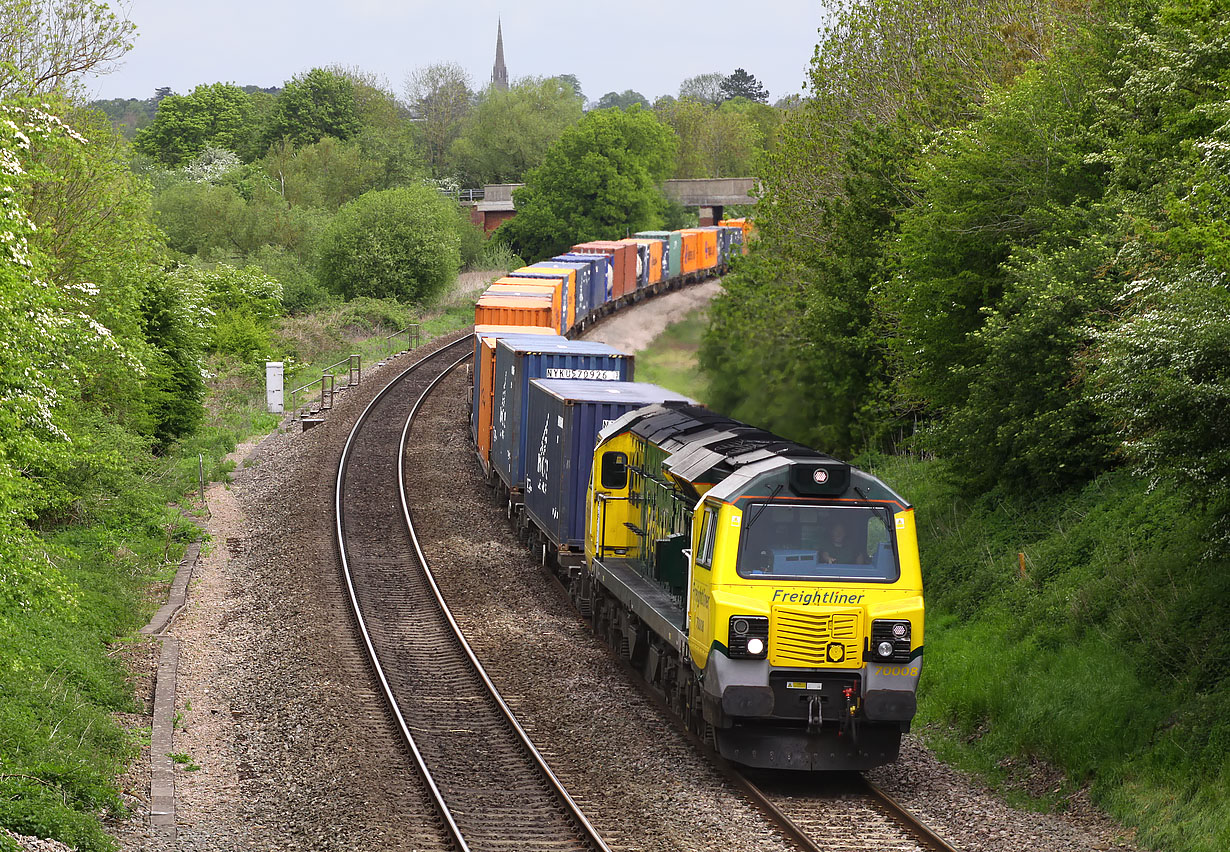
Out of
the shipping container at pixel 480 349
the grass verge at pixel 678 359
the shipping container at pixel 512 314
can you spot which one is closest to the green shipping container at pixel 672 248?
the grass verge at pixel 678 359

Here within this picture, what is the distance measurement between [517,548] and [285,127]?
80.4 meters

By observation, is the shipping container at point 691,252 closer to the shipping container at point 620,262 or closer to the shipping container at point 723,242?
the shipping container at point 723,242

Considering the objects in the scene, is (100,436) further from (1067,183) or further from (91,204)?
(1067,183)

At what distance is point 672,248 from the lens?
65.4 metres

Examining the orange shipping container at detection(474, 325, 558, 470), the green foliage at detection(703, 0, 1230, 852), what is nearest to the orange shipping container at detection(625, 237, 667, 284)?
the orange shipping container at detection(474, 325, 558, 470)

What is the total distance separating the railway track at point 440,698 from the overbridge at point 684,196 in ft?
200

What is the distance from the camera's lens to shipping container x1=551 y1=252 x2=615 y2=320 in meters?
52.4

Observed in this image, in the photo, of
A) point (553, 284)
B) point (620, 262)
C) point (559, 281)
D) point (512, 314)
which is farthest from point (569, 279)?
point (512, 314)

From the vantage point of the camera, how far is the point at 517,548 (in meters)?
24.6

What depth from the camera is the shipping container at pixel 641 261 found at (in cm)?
5994

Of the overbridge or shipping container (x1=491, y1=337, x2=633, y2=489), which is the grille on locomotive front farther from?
the overbridge

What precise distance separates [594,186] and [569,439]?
61656 millimetres

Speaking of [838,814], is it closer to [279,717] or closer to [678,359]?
[279,717]

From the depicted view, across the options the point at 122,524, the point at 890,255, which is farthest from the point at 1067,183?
the point at 122,524
